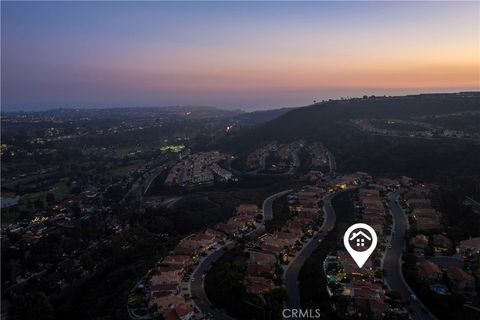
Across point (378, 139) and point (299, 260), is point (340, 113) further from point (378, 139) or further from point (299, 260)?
point (299, 260)

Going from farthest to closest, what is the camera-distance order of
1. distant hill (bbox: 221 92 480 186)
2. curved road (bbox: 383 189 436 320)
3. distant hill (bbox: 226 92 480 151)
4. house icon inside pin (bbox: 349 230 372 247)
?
distant hill (bbox: 226 92 480 151), distant hill (bbox: 221 92 480 186), house icon inside pin (bbox: 349 230 372 247), curved road (bbox: 383 189 436 320)

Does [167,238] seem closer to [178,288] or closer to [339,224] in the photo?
[178,288]

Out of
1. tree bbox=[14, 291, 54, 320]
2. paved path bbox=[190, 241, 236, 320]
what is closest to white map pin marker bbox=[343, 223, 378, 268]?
paved path bbox=[190, 241, 236, 320]

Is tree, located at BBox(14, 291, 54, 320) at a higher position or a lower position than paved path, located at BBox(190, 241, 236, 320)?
lower

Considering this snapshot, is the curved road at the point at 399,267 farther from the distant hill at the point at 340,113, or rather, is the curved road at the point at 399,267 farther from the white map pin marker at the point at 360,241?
the distant hill at the point at 340,113

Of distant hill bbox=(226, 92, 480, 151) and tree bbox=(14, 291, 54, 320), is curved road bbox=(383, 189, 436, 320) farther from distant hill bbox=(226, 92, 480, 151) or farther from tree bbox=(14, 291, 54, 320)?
distant hill bbox=(226, 92, 480, 151)

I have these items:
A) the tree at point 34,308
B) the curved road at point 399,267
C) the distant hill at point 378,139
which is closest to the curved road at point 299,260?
the curved road at point 399,267

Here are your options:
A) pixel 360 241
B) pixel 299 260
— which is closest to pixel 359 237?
pixel 360 241
